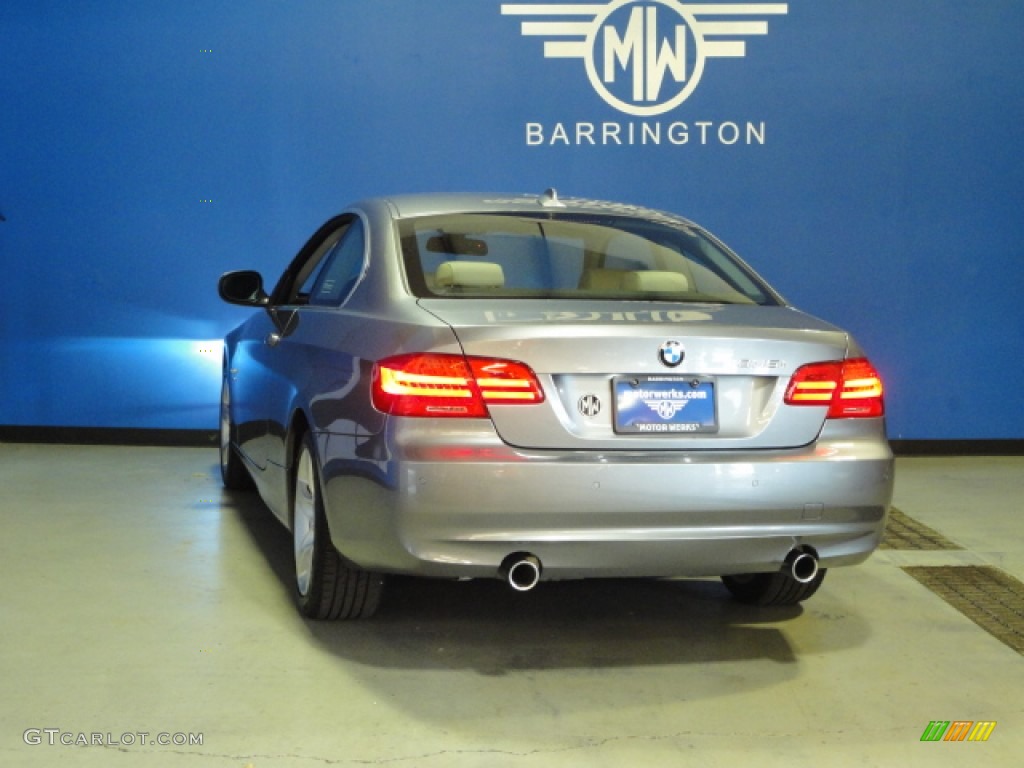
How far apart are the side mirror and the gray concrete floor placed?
981 millimetres

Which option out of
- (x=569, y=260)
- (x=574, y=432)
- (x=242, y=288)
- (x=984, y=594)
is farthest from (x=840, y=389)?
(x=242, y=288)

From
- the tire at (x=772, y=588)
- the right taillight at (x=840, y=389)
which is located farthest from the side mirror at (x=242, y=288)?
the right taillight at (x=840, y=389)

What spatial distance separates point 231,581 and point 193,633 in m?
0.68

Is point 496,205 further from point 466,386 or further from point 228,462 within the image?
point 228,462

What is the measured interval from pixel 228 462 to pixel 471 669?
312cm

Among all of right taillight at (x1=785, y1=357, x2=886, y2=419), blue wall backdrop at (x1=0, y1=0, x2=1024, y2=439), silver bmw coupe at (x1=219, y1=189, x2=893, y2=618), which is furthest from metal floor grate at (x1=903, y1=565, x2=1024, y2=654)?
blue wall backdrop at (x1=0, y1=0, x2=1024, y2=439)

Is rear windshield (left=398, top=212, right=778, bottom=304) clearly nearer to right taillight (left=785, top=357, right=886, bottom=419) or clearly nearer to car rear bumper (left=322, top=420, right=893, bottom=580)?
right taillight (left=785, top=357, right=886, bottom=419)

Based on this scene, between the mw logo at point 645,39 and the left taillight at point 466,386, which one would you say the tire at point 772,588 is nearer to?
the left taillight at point 466,386

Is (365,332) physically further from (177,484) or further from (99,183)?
(99,183)

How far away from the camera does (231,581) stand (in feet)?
15.5

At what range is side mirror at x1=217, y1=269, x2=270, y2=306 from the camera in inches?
205

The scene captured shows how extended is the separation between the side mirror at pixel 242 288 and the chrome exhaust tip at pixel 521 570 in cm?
217

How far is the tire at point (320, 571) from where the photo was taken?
3.94 meters

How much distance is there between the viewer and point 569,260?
4.11 meters
